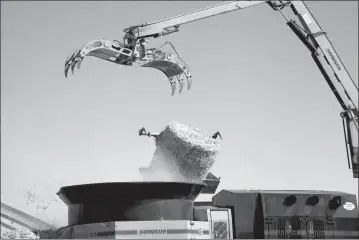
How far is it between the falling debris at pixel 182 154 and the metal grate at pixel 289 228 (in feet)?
8.27

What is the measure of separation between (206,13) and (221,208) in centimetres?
555

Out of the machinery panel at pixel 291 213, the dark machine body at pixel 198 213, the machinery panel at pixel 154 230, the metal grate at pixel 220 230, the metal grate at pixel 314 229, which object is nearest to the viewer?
the machinery panel at pixel 154 230

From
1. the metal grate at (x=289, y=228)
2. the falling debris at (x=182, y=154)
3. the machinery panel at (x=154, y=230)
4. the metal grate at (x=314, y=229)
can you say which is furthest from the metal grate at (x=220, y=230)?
the metal grate at (x=314, y=229)

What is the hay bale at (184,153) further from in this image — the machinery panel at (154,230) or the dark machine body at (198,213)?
the machinery panel at (154,230)

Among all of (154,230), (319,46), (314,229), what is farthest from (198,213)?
(319,46)

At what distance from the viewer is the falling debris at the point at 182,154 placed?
1350cm

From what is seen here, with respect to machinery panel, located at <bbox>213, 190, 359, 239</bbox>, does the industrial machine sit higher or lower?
higher

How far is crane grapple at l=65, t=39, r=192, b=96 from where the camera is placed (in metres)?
12.0

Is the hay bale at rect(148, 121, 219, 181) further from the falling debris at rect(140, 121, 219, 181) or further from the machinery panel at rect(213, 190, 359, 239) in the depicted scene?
the machinery panel at rect(213, 190, 359, 239)

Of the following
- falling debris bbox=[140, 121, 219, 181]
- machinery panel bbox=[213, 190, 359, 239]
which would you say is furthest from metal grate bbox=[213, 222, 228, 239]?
falling debris bbox=[140, 121, 219, 181]

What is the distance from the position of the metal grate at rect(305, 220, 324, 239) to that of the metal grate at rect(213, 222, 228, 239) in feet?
7.33

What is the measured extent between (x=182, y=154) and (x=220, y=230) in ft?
8.16

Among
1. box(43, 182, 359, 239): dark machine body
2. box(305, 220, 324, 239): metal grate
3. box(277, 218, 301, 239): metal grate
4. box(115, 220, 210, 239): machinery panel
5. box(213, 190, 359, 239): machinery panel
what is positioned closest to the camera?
box(115, 220, 210, 239): machinery panel

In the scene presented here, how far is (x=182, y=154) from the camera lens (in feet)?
44.3
